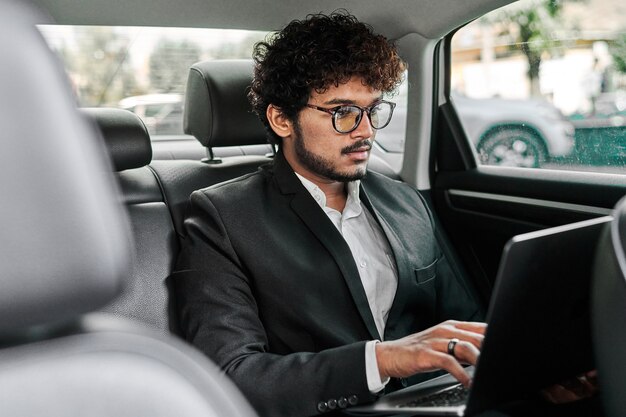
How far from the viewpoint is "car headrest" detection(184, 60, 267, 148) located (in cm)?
207

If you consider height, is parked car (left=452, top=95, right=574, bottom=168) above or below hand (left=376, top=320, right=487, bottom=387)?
above

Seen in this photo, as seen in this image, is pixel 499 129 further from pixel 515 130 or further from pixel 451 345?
pixel 451 345

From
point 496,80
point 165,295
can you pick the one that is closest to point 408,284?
point 165,295

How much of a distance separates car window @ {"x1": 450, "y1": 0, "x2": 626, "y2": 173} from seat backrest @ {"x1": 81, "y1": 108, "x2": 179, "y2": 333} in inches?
41.4

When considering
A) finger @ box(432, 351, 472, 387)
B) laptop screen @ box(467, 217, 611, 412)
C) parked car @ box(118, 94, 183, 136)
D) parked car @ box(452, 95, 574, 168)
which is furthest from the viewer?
parked car @ box(118, 94, 183, 136)

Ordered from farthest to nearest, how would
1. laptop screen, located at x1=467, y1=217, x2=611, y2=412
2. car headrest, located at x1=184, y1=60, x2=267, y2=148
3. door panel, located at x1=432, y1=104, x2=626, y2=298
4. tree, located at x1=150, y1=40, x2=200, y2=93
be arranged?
tree, located at x1=150, y1=40, x2=200, y2=93, car headrest, located at x1=184, y1=60, x2=267, y2=148, door panel, located at x1=432, y1=104, x2=626, y2=298, laptop screen, located at x1=467, y1=217, x2=611, y2=412

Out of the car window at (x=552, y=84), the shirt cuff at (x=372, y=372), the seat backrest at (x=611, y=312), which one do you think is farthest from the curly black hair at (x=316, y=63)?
the seat backrest at (x=611, y=312)

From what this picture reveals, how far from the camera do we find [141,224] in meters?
1.93

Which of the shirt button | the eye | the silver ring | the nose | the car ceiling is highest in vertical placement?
the car ceiling

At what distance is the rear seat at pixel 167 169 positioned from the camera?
6.05 ft

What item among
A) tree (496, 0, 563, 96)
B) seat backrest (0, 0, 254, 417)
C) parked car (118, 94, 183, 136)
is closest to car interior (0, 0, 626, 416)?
seat backrest (0, 0, 254, 417)

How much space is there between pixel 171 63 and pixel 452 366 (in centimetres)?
186

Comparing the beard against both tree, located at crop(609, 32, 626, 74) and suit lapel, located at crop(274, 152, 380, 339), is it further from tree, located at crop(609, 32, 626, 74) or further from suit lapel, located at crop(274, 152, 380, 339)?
tree, located at crop(609, 32, 626, 74)

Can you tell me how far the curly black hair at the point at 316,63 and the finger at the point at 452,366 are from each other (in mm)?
787
